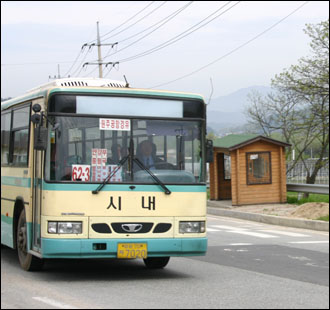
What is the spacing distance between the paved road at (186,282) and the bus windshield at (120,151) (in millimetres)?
1481

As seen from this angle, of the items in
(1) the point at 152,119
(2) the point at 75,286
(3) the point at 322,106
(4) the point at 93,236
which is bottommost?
(2) the point at 75,286

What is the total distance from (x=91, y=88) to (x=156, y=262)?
3.17 m

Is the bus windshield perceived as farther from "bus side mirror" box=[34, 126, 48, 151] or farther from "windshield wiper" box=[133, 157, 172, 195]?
"bus side mirror" box=[34, 126, 48, 151]

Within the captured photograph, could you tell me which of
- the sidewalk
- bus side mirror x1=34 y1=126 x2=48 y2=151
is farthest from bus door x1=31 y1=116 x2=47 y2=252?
the sidewalk

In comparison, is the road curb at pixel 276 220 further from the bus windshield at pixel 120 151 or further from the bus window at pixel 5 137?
the bus windshield at pixel 120 151

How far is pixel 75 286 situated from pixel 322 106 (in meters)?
26.8

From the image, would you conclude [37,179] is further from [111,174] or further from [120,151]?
[120,151]

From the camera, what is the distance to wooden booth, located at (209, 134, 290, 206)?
92.5 feet

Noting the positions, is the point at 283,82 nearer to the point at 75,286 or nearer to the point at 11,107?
the point at 11,107

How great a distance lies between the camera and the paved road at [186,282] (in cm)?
890

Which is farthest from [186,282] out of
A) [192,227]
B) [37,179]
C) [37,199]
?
[37,179]

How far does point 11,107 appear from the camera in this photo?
42.8ft

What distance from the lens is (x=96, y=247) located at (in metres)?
10.4

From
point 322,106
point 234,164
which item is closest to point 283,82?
point 322,106
